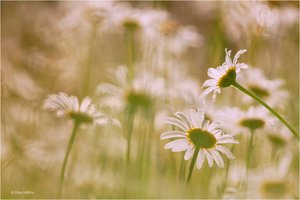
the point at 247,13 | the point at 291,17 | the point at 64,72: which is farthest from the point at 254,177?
the point at 64,72

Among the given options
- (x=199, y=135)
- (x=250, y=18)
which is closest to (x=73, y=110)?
(x=199, y=135)

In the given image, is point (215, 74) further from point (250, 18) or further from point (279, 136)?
point (250, 18)

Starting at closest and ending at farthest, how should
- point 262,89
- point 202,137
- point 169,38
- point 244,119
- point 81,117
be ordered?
point 202,137 → point 81,117 → point 244,119 → point 262,89 → point 169,38

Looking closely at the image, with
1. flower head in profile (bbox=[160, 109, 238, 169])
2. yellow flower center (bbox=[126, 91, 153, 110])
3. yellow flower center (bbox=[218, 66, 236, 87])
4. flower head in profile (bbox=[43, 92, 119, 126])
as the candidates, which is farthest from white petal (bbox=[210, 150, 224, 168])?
yellow flower center (bbox=[126, 91, 153, 110])

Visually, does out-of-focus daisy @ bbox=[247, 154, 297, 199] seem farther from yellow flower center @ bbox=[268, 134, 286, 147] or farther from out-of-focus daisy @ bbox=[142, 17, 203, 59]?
out-of-focus daisy @ bbox=[142, 17, 203, 59]

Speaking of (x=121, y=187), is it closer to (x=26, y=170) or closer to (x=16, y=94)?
(x=26, y=170)
